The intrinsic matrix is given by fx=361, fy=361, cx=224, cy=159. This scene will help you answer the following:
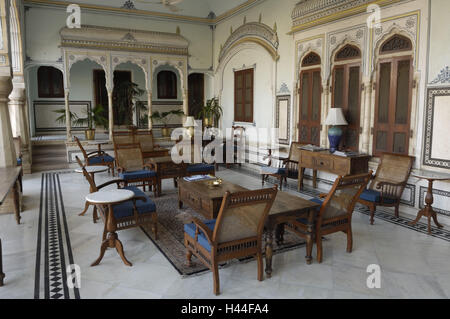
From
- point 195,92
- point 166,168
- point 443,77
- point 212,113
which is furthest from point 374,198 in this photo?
point 195,92

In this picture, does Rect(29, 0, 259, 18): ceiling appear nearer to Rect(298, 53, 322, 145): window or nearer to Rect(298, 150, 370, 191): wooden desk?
Rect(298, 53, 322, 145): window

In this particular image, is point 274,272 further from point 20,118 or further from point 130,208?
point 20,118

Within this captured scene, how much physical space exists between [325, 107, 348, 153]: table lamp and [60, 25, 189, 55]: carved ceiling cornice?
5527 millimetres

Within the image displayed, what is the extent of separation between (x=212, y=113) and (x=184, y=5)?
3.05 metres

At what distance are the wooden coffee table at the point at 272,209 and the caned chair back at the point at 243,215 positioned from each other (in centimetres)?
19

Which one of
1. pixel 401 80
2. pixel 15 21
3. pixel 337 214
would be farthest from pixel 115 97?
pixel 337 214

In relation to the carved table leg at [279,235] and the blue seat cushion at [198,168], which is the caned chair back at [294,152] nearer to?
the blue seat cushion at [198,168]

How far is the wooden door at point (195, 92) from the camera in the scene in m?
11.9

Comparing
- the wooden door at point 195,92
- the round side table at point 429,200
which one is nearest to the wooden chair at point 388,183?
the round side table at point 429,200

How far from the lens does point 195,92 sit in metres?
12.1

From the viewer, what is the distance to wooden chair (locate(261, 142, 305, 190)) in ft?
20.7

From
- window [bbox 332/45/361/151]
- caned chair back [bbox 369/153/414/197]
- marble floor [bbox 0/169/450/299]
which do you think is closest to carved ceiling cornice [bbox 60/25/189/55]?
window [bbox 332/45/361/151]

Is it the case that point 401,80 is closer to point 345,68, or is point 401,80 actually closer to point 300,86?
point 345,68
